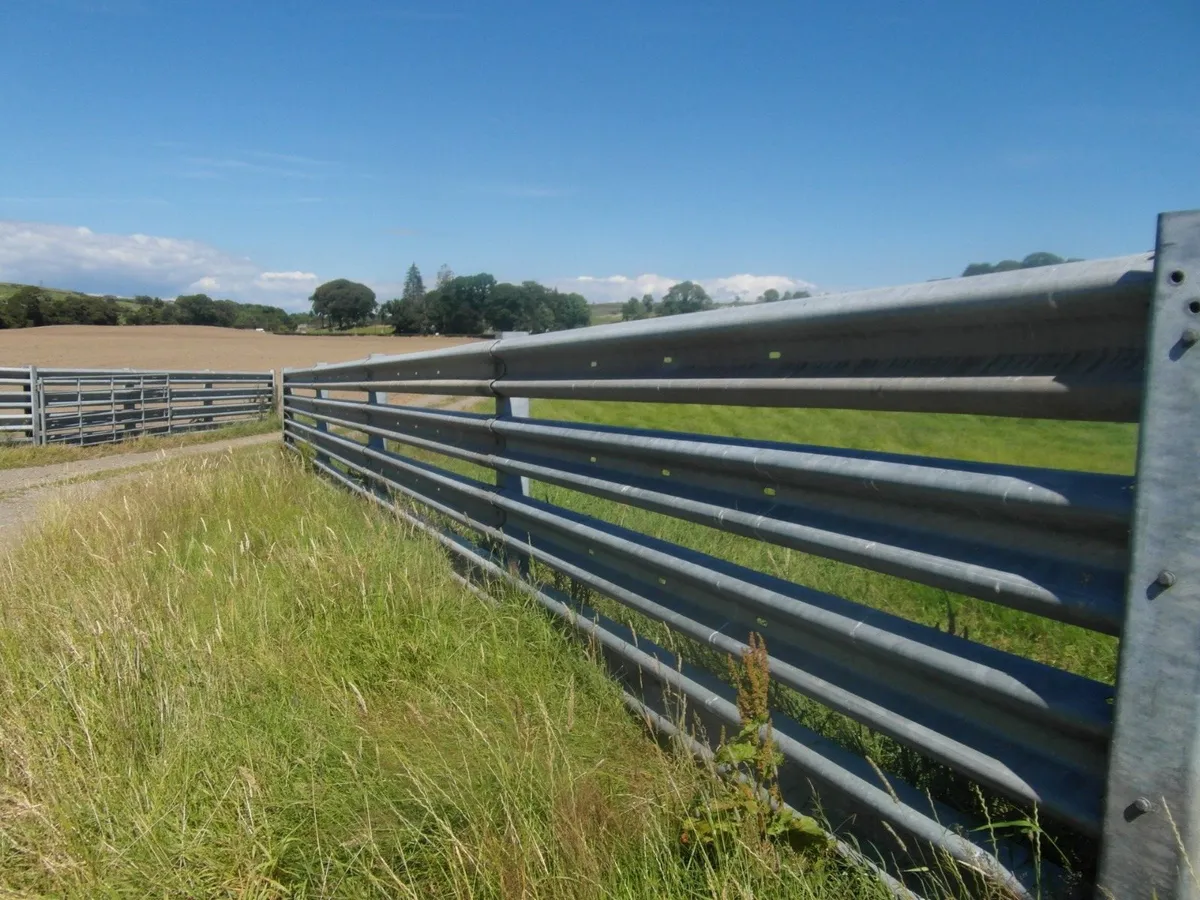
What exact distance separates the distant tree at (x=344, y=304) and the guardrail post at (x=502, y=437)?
7913 cm

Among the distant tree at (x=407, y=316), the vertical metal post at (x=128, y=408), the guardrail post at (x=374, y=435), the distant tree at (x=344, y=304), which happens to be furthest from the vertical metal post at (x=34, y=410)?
the distant tree at (x=344, y=304)

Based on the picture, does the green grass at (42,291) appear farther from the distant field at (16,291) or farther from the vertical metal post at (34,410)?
the vertical metal post at (34,410)

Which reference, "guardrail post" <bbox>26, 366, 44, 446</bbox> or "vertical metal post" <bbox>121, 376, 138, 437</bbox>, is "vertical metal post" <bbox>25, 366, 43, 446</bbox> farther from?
"vertical metal post" <bbox>121, 376, 138, 437</bbox>

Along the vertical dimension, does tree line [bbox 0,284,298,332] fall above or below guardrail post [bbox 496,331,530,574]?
above

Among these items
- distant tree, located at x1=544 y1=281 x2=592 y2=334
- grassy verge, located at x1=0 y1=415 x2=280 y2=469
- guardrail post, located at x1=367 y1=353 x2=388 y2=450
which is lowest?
grassy verge, located at x1=0 y1=415 x2=280 y2=469

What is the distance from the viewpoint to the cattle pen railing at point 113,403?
19438 mm

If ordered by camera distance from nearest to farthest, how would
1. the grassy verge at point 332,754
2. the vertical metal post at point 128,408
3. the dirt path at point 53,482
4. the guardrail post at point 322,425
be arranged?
1. the grassy verge at point 332,754
2. the dirt path at point 53,482
3. the guardrail post at point 322,425
4. the vertical metal post at point 128,408

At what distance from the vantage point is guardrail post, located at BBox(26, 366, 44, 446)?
19328mm

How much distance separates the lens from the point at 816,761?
2.33 metres

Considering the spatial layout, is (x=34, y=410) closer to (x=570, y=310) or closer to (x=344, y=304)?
(x=570, y=310)

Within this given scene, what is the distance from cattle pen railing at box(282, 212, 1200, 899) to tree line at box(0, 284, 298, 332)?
8755 centimetres

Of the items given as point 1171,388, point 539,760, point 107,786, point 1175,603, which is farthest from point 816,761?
point 107,786

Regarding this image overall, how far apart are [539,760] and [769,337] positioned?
146cm

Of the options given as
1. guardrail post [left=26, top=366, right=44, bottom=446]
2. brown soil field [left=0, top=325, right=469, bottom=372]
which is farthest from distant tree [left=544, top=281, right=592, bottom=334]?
brown soil field [left=0, top=325, right=469, bottom=372]
